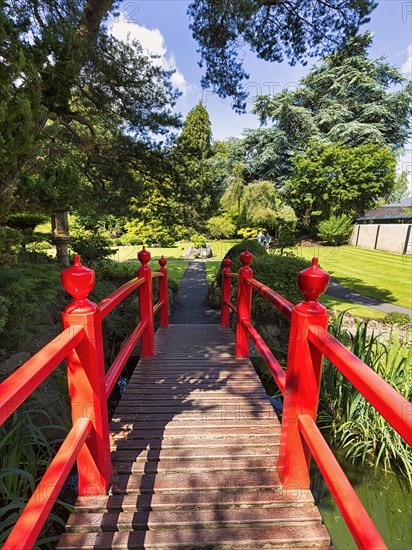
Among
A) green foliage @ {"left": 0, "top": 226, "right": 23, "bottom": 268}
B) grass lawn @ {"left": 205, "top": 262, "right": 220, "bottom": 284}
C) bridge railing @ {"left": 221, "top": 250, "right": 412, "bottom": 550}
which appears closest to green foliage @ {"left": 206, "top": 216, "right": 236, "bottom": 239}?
grass lawn @ {"left": 205, "top": 262, "right": 220, "bottom": 284}

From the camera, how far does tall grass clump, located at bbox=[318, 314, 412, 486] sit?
282cm

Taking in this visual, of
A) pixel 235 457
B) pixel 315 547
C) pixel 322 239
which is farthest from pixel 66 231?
pixel 322 239

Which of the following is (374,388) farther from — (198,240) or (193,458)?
(198,240)

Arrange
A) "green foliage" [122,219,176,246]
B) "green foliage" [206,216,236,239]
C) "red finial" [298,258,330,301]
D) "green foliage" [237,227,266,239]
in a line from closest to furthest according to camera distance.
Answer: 1. "red finial" [298,258,330,301]
2. "green foliage" [122,219,176,246]
3. "green foliage" [237,227,266,239]
4. "green foliage" [206,216,236,239]

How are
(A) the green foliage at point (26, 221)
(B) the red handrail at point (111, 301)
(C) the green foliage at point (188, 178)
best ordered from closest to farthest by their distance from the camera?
1. (B) the red handrail at point (111, 301)
2. (C) the green foliage at point (188, 178)
3. (A) the green foliage at point (26, 221)

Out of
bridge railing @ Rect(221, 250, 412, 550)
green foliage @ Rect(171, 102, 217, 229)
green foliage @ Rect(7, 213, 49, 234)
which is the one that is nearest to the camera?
bridge railing @ Rect(221, 250, 412, 550)

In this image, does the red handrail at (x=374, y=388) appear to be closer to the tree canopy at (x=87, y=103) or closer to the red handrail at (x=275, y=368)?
the red handrail at (x=275, y=368)

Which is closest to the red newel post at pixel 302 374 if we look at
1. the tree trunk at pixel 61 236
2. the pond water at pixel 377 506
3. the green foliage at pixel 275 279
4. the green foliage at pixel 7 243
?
the pond water at pixel 377 506

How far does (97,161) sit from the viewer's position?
691 centimetres

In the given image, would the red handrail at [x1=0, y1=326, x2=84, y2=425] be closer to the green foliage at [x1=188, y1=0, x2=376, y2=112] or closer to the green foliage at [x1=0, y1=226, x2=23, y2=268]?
the green foliage at [x1=0, y1=226, x2=23, y2=268]

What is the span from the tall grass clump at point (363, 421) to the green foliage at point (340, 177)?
72.0 feet

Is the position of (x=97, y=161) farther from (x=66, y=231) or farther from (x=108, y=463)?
(x=108, y=463)

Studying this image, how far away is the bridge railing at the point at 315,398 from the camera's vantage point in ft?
2.83

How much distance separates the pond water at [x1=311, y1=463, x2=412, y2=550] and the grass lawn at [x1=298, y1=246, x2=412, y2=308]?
6974mm
